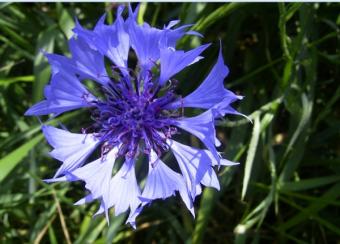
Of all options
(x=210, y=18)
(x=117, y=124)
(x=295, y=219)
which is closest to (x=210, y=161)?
(x=117, y=124)

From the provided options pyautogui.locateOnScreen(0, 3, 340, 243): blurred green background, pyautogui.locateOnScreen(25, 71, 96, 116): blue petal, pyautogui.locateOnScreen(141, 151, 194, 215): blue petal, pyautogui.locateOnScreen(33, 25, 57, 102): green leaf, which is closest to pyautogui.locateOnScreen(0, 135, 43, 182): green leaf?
pyautogui.locateOnScreen(0, 3, 340, 243): blurred green background

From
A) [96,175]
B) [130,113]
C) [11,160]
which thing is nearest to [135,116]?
[130,113]

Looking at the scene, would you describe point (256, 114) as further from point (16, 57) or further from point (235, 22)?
point (16, 57)

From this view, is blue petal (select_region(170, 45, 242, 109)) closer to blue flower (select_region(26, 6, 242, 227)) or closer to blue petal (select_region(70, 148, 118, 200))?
blue flower (select_region(26, 6, 242, 227))

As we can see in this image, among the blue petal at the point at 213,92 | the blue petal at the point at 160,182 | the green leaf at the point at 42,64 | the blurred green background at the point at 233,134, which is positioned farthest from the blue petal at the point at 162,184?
the green leaf at the point at 42,64

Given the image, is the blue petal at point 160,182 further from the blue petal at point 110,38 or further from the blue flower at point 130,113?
the blue petal at point 110,38

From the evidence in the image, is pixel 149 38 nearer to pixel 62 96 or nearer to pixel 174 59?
pixel 174 59

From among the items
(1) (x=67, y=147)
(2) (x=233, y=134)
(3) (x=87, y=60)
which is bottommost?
(2) (x=233, y=134)
